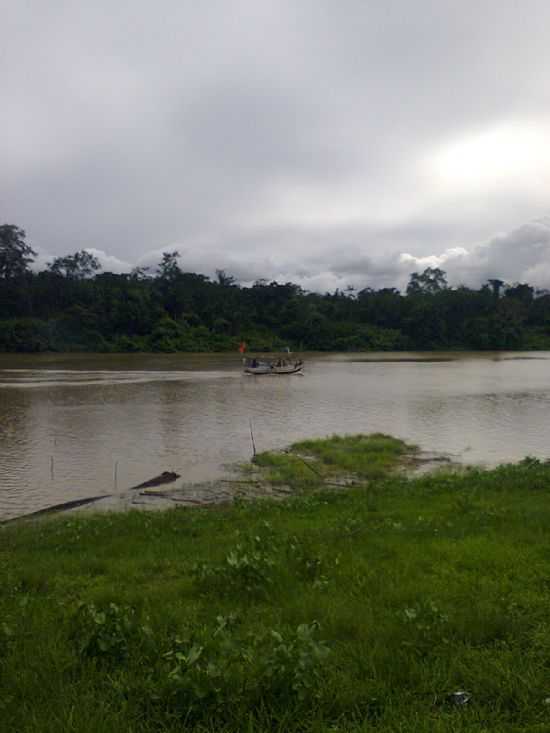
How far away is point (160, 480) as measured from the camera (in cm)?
1370

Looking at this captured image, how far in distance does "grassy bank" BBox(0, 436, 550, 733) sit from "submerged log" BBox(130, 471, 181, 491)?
16.3ft

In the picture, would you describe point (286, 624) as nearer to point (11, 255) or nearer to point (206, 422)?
point (206, 422)

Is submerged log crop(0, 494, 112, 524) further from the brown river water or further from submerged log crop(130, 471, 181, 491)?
submerged log crop(130, 471, 181, 491)

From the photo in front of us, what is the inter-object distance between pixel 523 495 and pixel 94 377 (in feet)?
131

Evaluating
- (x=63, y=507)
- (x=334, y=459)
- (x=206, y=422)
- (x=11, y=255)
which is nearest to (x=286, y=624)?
(x=63, y=507)

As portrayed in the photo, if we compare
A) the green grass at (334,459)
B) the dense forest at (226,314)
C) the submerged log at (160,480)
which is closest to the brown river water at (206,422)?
the submerged log at (160,480)

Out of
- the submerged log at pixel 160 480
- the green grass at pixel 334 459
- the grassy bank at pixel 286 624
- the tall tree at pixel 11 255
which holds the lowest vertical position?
the submerged log at pixel 160 480

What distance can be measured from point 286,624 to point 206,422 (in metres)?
19.2

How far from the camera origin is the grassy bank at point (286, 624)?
3.13 meters

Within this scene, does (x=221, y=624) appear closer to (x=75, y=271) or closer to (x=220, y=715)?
(x=220, y=715)

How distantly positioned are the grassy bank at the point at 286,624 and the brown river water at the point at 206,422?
6459mm

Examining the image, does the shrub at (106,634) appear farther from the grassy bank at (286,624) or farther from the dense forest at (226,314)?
the dense forest at (226,314)

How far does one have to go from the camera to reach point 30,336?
262 feet

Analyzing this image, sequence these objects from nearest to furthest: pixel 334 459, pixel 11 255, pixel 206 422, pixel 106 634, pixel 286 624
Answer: pixel 106 634 → pixel 286 624 → pixel 334 459 → pixel 206 422 → pixel 11 255
